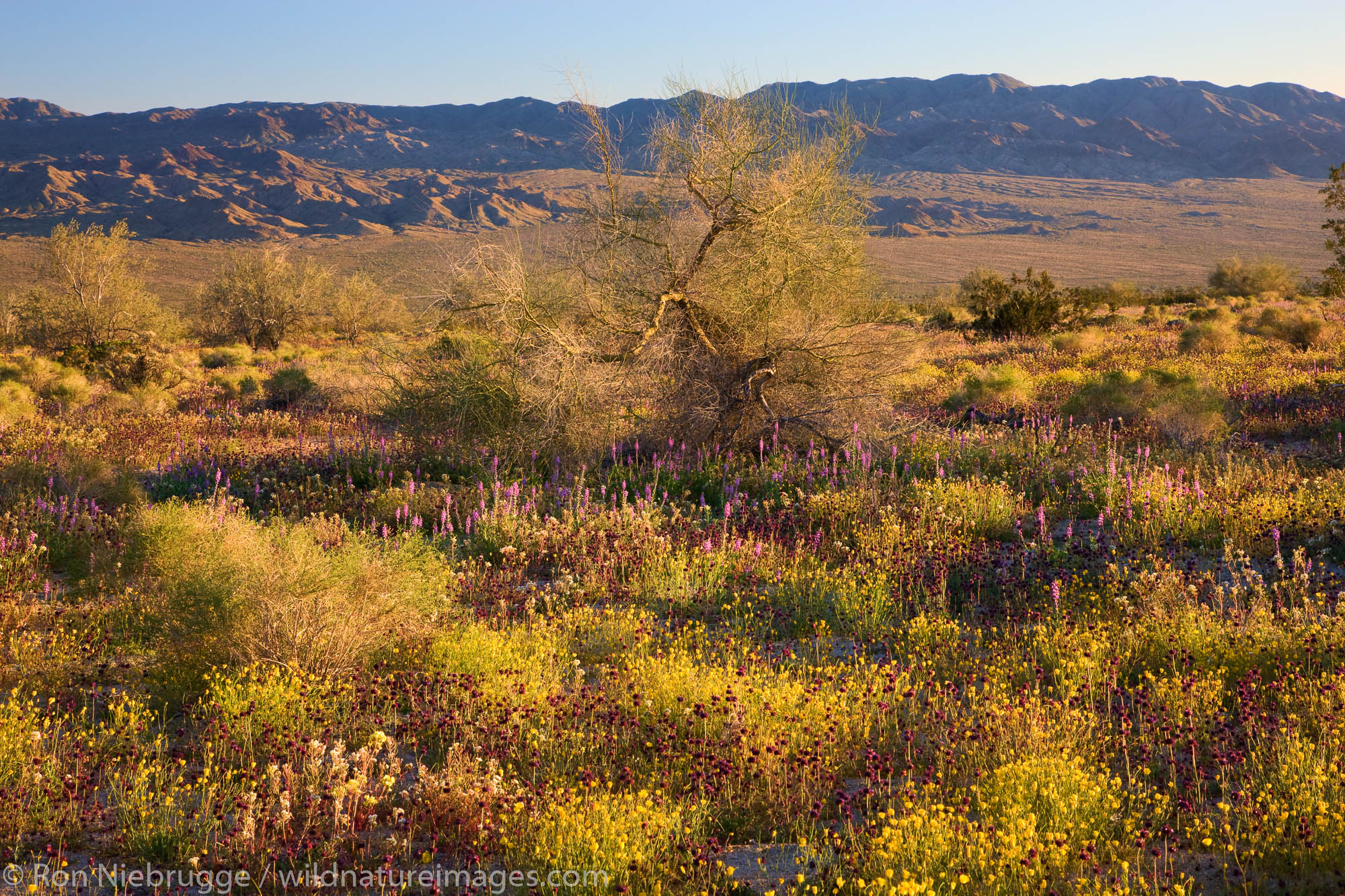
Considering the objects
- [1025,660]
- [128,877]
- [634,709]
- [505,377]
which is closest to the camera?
[128,877]

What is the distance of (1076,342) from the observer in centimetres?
2042

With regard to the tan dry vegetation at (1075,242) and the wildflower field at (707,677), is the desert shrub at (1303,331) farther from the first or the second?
the tan dry vegetation at (1075,242)

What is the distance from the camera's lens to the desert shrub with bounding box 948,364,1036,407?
13.4 meters

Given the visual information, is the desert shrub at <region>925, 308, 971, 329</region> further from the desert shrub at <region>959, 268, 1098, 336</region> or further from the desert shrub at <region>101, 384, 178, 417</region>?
the desert shrub at <region>101, 384, 178, 417</region>

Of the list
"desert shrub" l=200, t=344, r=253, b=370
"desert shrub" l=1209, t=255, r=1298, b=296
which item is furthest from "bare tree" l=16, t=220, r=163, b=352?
"desert shrub" l=1209, t=255, r=1298, b=296

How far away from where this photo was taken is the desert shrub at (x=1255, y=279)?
4034 cm

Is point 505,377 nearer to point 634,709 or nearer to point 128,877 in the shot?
point 634,709

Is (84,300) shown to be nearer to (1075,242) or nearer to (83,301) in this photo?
(83,301)

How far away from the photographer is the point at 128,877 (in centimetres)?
294

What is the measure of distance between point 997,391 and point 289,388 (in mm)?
13858

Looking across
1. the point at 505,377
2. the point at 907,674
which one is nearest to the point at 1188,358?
the point at 505,377

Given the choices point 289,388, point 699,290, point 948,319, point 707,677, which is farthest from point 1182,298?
point 707,677

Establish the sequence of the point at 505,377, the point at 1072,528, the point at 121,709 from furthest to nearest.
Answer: the point at 505,377, the point at 1072,528, the point at 121,709

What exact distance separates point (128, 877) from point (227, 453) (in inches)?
344
